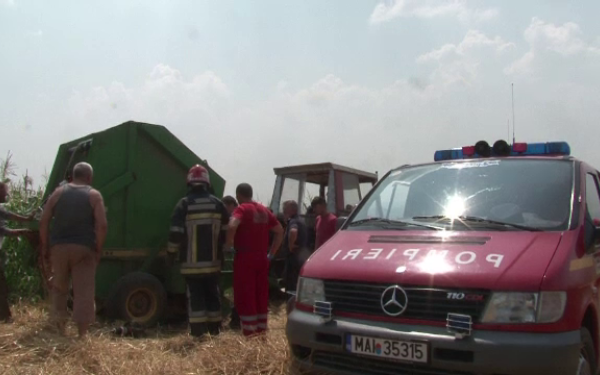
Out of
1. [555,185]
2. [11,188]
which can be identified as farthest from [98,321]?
[555,185]

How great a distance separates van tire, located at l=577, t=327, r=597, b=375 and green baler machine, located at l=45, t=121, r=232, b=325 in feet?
16.3

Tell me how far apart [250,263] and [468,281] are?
326 cm

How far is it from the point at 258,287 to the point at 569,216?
342 centimetres

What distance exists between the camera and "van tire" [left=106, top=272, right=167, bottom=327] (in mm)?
6973

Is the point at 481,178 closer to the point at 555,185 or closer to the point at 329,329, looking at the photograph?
the point at 555,185

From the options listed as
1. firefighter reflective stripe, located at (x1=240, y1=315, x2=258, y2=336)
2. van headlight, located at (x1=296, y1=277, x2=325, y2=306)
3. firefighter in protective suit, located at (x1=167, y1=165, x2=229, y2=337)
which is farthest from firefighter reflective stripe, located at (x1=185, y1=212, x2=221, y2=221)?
van headlight, located at (x1=296, y1=277, x2=325, y2=306)

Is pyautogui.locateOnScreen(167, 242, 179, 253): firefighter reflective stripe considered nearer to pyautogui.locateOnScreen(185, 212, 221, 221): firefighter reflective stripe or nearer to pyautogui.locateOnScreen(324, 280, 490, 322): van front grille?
pyautogui.locateOnScreen(185, 212, 221, 221): firefighter reflective stripe

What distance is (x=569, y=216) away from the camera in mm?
3898

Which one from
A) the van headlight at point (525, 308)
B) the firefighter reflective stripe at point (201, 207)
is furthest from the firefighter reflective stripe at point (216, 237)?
the van headlight at point (525, 308)

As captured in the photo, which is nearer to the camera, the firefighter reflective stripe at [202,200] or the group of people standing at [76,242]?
the group of people standing at [76,242]

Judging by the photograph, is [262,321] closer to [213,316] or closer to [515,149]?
[213,316]

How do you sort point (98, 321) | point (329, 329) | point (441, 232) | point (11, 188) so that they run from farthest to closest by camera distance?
point (11, 188)
point (98, 321)
point (441, 232)
point (329, 329)

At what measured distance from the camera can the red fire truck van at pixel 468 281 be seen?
10.7ft

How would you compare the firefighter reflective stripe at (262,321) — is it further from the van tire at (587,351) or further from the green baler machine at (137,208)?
the van tire at (587,351)
